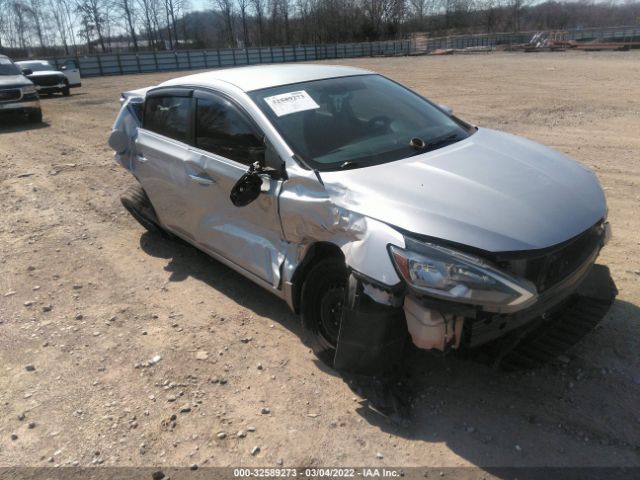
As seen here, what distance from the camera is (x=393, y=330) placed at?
264 cm

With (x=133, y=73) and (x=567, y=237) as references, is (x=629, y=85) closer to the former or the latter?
(x=567, y=237)

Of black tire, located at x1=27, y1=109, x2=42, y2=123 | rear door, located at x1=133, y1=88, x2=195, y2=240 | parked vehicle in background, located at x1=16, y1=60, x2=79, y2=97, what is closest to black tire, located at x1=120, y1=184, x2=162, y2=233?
rear door, located at x1=133, y1=88, x2=195, y2=240

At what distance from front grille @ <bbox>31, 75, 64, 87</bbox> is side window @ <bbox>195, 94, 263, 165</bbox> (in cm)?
2113

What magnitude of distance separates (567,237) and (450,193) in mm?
625

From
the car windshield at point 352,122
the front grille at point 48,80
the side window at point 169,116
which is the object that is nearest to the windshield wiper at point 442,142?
the car windshield at point 352,122

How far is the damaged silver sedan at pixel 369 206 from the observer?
2.50 meters

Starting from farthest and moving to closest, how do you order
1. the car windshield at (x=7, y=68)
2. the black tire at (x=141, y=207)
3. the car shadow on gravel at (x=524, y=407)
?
the car windshield at (x=7, y=68), the black tire at (x=141, y=207), the car shadow on gravel at (x=524, y=407)

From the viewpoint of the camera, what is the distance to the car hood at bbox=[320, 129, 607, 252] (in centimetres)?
253

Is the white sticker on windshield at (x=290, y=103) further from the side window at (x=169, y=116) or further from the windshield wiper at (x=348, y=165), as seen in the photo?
the side window at (x=169, y=116)

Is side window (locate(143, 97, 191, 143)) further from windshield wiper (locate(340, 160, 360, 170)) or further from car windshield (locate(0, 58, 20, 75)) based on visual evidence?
car windshield (locate(0, 58, 20, 75))

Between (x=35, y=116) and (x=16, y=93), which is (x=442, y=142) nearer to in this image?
(x=16, y=93)

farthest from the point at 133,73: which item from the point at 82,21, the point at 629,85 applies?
the point at 82,21

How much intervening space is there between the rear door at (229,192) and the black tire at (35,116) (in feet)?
→ 40.2

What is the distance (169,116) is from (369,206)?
2.54 m
